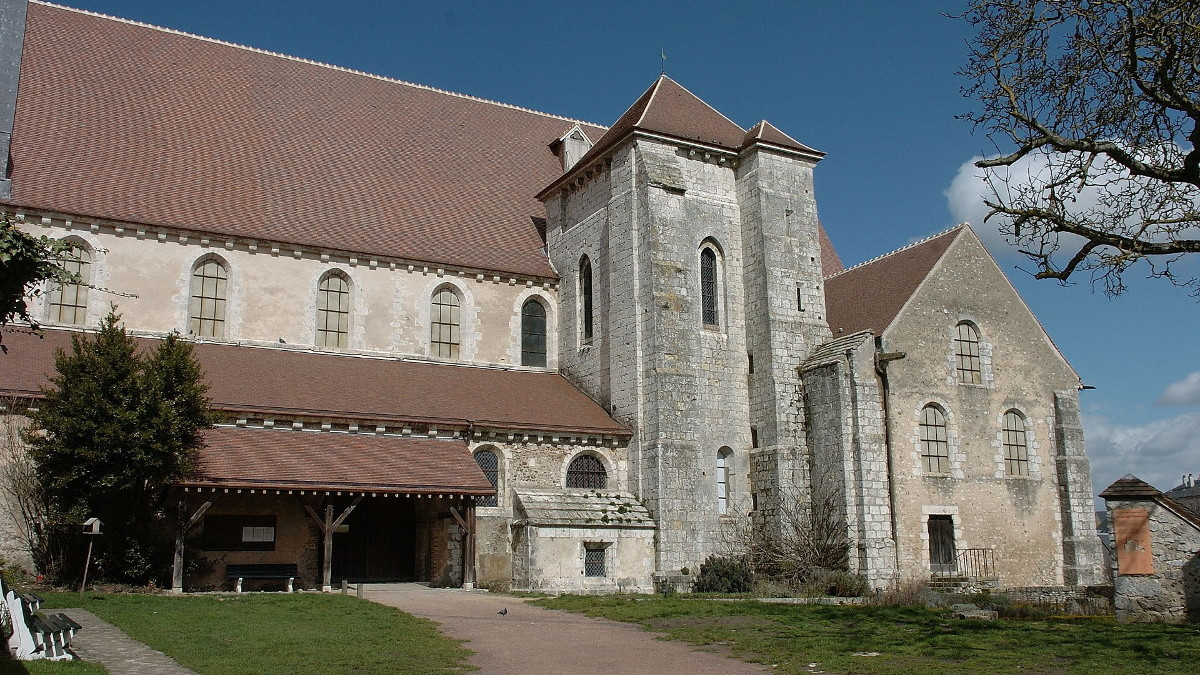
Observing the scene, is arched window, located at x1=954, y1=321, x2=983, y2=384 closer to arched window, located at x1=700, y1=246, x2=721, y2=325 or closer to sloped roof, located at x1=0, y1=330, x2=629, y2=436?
arched window, located at x1=700, y1=246, x2=721, y2=325

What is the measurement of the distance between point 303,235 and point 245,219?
1.34 m

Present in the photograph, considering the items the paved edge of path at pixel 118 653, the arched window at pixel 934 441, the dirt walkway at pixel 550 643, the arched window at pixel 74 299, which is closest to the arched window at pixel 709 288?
the arched window at pixel 934 441

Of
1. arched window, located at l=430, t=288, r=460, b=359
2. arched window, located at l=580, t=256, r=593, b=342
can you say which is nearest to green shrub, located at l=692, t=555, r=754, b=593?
arched window, located at l=580, t=256, r=593, b=342

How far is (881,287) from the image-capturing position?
26.5m

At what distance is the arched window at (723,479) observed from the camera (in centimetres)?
2394

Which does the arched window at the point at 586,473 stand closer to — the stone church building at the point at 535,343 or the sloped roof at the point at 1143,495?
the stone church building at the point at 535,343

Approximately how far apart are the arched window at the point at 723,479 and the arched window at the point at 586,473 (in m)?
2.61

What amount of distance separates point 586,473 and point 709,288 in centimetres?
552

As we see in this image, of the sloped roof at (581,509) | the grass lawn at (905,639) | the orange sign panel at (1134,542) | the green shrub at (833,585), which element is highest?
the sloped roof at (581,509)

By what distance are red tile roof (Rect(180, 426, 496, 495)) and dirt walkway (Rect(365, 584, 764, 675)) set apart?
260cm

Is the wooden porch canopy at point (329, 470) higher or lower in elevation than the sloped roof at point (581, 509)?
higher

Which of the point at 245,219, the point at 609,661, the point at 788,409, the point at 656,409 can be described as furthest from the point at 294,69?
the point at 609,661

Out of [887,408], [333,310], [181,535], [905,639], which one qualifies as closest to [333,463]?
[181,535]

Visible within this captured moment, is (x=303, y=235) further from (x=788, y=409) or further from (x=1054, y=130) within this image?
(x=1054, y=130)
